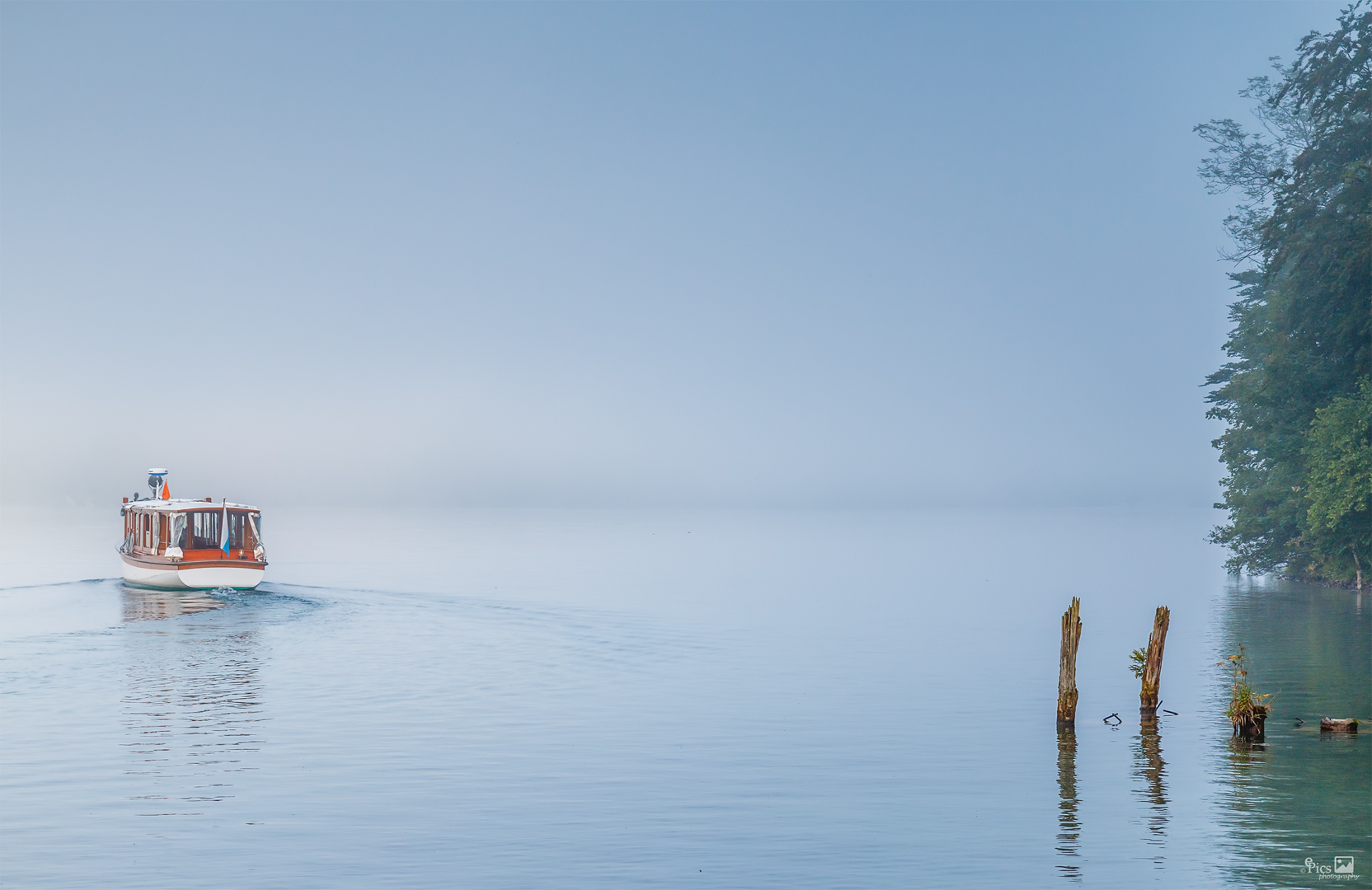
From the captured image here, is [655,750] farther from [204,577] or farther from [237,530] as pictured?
[237,530]

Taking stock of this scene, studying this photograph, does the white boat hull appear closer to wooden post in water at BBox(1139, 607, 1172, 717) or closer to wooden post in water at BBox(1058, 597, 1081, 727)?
wooden post in water at BBox(1058, 597, 1081, 727)

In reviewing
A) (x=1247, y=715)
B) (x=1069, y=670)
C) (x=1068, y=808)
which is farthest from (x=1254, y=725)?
(x=1068, y=808)

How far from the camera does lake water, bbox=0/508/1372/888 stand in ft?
68.4

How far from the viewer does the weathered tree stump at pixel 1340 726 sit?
30.6 meters

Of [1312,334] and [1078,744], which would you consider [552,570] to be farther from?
[1078,744]

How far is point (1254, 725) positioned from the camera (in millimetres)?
30297

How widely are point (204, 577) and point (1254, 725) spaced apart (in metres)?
56.5

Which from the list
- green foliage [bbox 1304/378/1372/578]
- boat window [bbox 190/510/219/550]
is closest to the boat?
boat window [bbox 190/510/219/550]

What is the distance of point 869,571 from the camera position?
112188 millimetres

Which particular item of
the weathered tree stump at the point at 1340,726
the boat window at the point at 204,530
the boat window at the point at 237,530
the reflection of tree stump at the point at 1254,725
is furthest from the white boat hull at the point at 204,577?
the weathered tree stump at the point at 1340,726

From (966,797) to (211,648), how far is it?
36.7 meters

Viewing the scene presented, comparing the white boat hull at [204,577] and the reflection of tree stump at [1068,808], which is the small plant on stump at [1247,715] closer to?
the reflection of tree stump at [1068,808]

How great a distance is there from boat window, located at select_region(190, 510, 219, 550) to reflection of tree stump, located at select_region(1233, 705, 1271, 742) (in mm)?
56764

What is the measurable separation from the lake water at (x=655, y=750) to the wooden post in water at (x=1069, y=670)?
57cm
